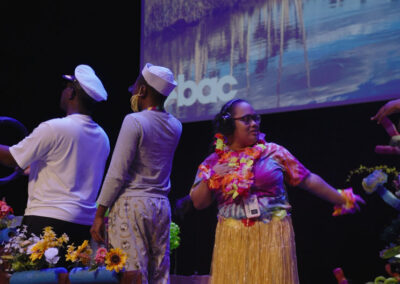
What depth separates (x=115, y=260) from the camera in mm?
2482

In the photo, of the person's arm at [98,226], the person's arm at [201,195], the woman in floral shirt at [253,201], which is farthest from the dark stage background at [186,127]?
the person's arm at [98,226]

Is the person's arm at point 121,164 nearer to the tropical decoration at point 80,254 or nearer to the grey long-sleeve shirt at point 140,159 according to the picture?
the grey long-sleeve shirt at point 140,159

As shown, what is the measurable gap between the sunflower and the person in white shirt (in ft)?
1.43

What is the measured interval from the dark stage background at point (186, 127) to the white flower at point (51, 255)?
2.03m

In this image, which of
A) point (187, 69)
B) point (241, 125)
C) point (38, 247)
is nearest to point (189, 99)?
point (187, 69)

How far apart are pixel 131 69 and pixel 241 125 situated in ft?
9.19

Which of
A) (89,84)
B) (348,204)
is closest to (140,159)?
(89,84)

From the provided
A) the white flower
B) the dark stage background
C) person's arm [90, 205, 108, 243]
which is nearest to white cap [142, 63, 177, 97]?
person's arm [90, 205, 108, 243]

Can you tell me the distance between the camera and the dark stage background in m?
3.99

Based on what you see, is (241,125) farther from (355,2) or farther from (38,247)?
(355,2)

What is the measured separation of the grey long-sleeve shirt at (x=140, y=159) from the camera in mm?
2705

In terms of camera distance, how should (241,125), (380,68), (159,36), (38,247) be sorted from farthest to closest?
(159,36), (380,68), (241,125), (38,247)

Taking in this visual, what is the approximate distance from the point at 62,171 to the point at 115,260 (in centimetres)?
67

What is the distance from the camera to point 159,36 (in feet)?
16.3
